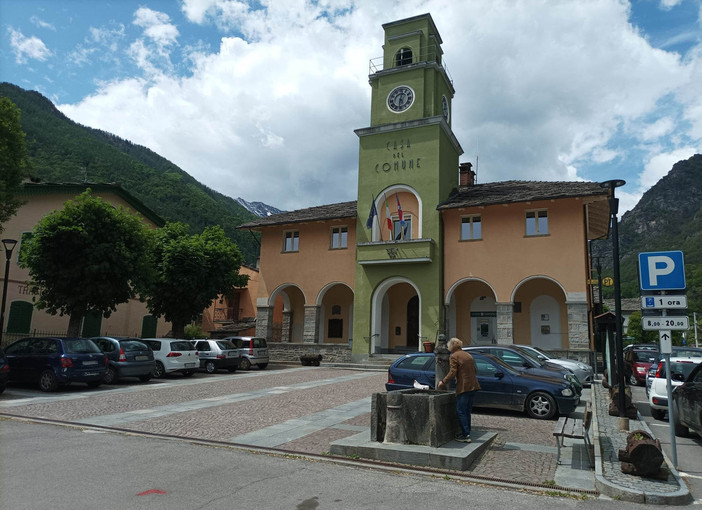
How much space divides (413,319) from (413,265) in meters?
4.09

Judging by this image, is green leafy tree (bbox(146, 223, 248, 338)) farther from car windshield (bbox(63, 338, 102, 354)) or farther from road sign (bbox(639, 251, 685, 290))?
road sign (bbox(639, 251, 685, 290))

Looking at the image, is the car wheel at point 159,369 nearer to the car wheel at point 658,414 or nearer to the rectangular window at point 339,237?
the rectangular window at point 339,237

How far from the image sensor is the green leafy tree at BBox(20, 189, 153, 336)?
1925 cm

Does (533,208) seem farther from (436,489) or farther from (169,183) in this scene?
(169,183)

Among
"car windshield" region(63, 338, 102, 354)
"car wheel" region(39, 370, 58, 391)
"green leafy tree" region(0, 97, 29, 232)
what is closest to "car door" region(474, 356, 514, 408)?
"car windshield" region(63, 338, 102, 354)

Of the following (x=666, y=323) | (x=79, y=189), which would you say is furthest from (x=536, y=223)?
(x=79, y=189)

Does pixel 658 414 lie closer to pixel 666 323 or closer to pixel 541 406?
pixel 541 406

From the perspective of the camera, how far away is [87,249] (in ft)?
63.3

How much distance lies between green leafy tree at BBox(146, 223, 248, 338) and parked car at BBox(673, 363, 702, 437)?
21036mm

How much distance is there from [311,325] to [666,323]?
78.0 feet

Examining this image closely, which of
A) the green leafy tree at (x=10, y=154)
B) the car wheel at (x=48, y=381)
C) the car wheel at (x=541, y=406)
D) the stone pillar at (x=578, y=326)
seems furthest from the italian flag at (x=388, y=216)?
the car wheel at (x=48, y=381)

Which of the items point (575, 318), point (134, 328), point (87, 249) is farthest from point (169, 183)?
point (575, 318)

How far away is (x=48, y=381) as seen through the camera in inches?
576

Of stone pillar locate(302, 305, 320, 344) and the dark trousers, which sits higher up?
stone pillar locate(302, 305, 320, 344)
